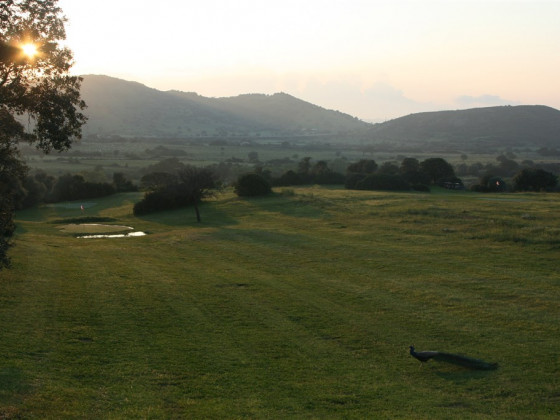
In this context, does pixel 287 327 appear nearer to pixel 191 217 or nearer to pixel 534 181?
→ pixel 191 217

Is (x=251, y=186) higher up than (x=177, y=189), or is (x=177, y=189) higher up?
(x=177, y=189)

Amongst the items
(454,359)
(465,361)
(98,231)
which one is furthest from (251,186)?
(465,361)

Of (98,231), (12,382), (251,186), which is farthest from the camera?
(251,186)

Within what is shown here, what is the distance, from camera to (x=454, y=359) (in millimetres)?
14641

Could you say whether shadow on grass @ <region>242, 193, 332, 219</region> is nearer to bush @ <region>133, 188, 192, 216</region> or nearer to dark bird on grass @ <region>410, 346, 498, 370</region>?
A: bush @ <region>133, 188, 192, 216</region>


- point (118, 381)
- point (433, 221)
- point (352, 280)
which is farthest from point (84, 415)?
point (433, 221)

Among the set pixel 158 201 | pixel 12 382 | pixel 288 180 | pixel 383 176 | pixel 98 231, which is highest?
pixel 383 176

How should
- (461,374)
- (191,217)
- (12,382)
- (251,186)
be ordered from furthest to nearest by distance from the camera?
(251,186), (191,217), (461,374), (12,382)

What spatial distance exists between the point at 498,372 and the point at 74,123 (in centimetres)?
1741

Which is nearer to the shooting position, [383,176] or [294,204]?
[294,204]

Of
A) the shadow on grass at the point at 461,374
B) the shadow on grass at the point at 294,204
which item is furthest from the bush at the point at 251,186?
the shadow on grass at the point at 461,374

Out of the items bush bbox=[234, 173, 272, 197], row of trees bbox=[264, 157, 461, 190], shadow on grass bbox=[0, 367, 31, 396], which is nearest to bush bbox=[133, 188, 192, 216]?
bush bbox=[234, 173, 272, 197]

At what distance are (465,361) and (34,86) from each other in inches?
696

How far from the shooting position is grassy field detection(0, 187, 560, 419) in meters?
12.3
